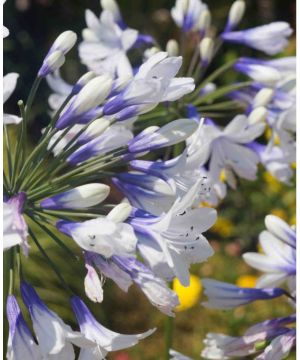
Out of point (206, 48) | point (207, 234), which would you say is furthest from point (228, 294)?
point (207, 234)

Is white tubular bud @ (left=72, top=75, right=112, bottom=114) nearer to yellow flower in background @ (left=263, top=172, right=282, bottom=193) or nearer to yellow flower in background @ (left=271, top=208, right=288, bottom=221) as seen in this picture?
yellow flower in background @ (left=271, top=208, right=288, bottom=221)

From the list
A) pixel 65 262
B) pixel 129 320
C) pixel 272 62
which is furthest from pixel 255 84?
pixel 129 320

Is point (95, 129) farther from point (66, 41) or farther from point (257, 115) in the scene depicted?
point (257, 115)

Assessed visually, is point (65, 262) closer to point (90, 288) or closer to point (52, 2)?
point (90, 288)

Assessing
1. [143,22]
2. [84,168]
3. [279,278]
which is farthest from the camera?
[143,22]

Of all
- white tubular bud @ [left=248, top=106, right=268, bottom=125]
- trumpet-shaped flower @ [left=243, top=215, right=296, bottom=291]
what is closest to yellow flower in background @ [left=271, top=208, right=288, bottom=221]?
white tubular bud @ [left=248, top=106, right=268, bottom=125]

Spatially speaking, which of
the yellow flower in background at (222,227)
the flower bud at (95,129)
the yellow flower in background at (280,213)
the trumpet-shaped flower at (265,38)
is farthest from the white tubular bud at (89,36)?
the yellow flower in background at (222,227)
